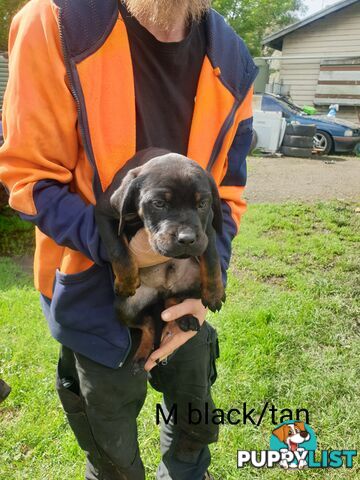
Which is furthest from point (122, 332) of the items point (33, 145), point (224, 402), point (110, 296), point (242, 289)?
point (242, 289)

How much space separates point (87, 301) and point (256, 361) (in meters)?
2.08

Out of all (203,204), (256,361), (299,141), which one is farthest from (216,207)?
(299,141)

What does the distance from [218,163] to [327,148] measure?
13.3m

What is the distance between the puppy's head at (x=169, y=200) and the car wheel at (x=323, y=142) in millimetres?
13380

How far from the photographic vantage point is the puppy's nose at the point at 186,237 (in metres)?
1.68

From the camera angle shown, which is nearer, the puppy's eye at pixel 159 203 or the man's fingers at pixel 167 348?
the puppy's eye at pixel 159 203

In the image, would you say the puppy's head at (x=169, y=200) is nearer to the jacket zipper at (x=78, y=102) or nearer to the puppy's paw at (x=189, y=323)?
the jacket zipper at (x=78, y=102)

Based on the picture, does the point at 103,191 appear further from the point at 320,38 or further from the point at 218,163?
the point at 320,38

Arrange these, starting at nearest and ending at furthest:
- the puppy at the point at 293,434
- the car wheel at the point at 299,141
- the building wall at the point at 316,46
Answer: the puppy at the point at 293,434 → the car wheel at the point at 299,141 → the building wall at the point at 316,46

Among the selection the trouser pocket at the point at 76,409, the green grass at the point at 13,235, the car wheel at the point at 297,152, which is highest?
the trouser pocket at the point at 76,409

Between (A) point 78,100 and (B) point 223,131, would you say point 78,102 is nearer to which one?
(A) point 78,100

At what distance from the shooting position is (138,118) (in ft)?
6.03

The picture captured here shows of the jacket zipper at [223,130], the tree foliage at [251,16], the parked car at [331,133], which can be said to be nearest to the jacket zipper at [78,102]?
the jacket zipper at [223,130]

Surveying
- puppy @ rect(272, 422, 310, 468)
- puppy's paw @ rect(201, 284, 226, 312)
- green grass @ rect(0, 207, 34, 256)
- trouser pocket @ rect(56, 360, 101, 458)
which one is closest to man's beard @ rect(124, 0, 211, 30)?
puppy's paw @ rect(201, 284, 226, 312)
